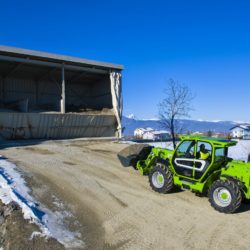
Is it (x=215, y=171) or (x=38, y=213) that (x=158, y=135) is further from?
(x=38, y=213)

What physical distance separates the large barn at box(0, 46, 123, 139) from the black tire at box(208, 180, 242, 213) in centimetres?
1518

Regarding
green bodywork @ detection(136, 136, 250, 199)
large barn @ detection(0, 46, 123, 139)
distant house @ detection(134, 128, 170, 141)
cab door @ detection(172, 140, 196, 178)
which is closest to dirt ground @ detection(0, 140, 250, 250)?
green bodywork @ detection(136, 136, 250, 199)

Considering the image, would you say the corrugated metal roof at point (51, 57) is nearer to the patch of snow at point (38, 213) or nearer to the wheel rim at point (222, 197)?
the patch of snow at point (38, 213)

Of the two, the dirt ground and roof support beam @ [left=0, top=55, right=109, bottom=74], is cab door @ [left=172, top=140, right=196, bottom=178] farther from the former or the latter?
roof support beam @ [left=0, top=55, right=109, bottom=74]

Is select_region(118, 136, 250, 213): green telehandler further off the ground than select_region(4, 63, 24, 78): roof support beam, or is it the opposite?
select_region(4, 63, 24, 78): roof support beam

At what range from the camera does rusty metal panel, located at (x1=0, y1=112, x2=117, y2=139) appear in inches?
779

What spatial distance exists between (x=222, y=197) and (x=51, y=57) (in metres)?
17.0

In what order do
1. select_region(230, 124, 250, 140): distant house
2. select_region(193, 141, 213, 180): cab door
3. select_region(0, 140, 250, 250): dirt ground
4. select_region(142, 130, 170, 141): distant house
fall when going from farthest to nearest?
select_region(230, 124, 250, 140): distant house, select_region(142, 130, 170, 141): distant house, select_region(193, 141, 213, 180): cab door, select_region(0, 140, 250, 250): dirt ground

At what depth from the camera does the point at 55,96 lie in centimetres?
2856

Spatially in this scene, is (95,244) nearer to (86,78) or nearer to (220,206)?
(220,206)

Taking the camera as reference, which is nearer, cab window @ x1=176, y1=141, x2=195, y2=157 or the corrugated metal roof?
cab window @ x1=176, y1=141, x2=195, y2=157

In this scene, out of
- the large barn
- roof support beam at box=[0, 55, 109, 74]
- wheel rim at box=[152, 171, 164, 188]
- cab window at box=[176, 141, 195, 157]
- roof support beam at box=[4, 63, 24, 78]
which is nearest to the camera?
cab window at box=[176, 141, 195, 157]

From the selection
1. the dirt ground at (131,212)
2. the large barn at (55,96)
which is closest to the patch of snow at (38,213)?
the dirt ground at (131,212)

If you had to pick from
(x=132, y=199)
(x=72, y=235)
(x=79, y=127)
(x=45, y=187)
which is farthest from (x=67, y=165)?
(x=79, y=127)
